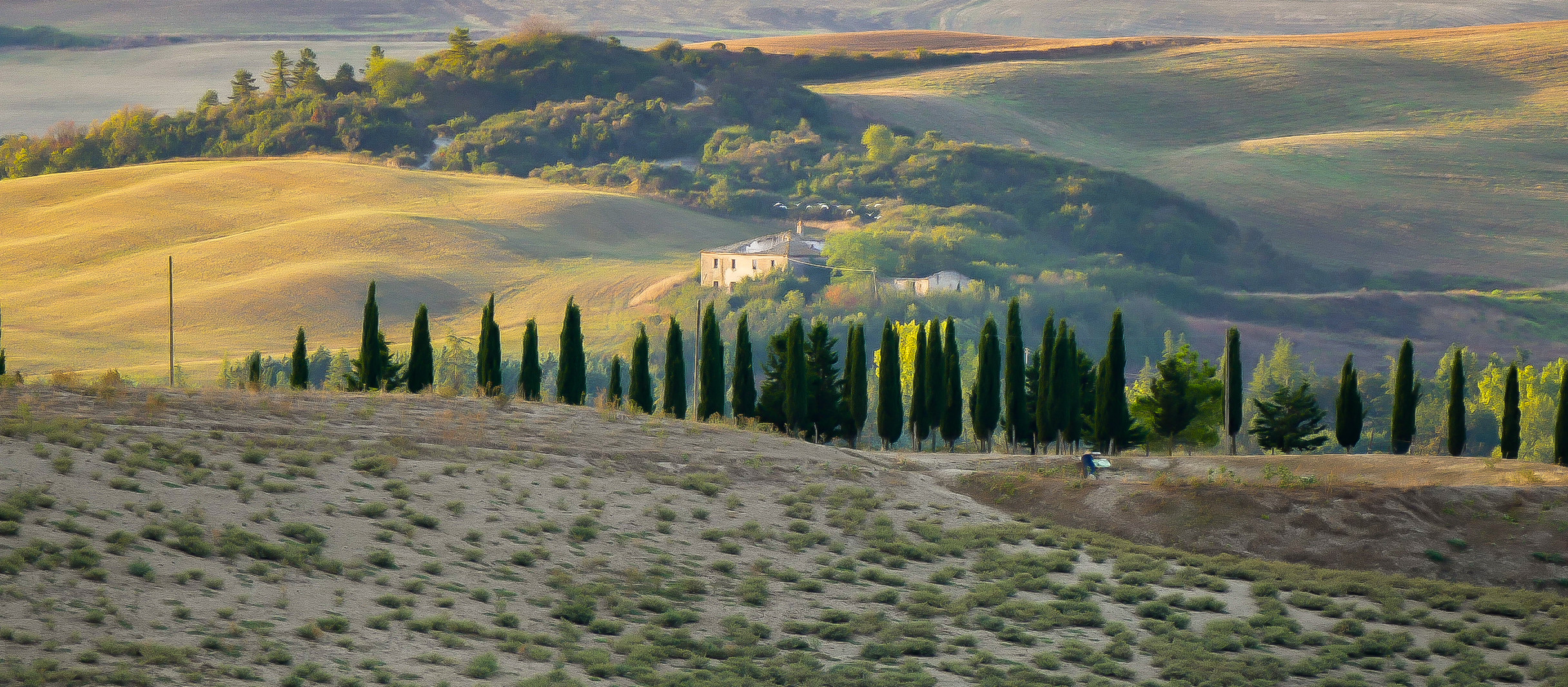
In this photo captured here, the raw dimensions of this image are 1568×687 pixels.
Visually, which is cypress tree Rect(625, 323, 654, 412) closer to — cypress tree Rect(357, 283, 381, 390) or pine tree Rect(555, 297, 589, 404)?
pine tree Rect(555, 297, 589, 404)

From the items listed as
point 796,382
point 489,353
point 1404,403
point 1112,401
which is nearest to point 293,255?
point 489,353

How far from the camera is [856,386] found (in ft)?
164

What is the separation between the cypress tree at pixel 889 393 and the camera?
50625 millimetres

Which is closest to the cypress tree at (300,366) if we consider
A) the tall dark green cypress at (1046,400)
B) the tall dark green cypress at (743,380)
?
the tall dark green cypress at (743,380)

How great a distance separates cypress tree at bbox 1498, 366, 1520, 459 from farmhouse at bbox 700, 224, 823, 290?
9323 centimetres

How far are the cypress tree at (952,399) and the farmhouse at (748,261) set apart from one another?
8404cm

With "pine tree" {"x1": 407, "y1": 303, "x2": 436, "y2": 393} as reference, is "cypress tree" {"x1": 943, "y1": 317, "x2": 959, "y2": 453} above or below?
below

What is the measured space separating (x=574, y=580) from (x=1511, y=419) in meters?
33.6

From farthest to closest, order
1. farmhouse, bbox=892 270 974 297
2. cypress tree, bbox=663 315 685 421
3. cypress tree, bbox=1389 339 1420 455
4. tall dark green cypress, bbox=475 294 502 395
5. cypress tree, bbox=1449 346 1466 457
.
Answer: farmhouse, bbox=892 270 974 297
cypress tree, bbox=663 315 685 421
cypress tree, bbox=1389 339 1420 455
tall dark green cypress, bbox=475 294 502 395
cypress tree, bbox=1449 346 1466 457

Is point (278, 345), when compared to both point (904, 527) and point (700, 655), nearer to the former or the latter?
point (904, 527)

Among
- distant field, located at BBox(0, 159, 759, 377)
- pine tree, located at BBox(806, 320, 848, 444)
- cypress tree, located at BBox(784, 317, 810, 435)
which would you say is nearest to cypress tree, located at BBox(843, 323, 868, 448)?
pine tree, located at BBox(806, 320, 848, 444)

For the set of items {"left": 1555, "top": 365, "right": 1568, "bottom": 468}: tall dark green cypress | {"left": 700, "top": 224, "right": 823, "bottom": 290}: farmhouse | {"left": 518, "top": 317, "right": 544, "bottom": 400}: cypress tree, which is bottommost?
{"left": 1555, "top": 365, "right": 1568, "bottom": 468}: tall dark green cypress

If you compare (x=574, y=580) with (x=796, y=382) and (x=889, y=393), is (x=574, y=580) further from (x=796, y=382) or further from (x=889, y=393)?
(x=889, y=393)

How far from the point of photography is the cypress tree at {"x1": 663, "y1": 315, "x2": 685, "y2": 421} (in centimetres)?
4909
